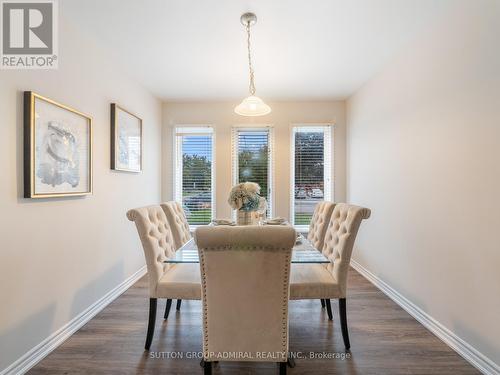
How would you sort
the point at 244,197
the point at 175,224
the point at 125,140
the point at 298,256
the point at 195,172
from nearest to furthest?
the point at 298,256, the point at 244,197, the point at 175,224, the point at 125,140, the point at 195,172

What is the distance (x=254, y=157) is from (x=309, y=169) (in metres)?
0.87

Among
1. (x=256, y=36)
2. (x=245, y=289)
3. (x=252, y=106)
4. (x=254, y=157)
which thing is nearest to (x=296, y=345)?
(x=245, y=289)

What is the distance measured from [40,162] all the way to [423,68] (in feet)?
9.97

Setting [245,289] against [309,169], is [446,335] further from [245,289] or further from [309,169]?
[309,169]

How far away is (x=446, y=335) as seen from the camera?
1.96m

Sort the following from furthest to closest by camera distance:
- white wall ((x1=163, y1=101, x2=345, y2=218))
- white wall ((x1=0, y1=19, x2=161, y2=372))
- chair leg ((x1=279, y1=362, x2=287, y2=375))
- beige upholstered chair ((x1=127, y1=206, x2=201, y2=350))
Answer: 1. white wall ((x1=163, y1=101, x2=345, y2=218))
2. beige upholstered chair ((x1=127, y1=206, x2=201, y2=350))
3. white wall ((x1=0, y1=19, x2=161, y2=372))
4. chair leg ((x1=279, y1=362, x2=287, y2=375))

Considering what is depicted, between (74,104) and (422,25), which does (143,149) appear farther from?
(422,25)

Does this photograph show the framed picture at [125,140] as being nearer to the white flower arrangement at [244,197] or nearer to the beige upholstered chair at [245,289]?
the white flower arrangement at [244,197]

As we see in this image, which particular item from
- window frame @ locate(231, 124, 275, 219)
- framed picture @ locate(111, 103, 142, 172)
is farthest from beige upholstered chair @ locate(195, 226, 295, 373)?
window frame @ locate(231, 124, 275, 219)

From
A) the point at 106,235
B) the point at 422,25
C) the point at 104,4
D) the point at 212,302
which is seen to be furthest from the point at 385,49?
the point at 106,235

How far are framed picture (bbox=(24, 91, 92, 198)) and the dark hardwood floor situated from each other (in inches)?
44.5

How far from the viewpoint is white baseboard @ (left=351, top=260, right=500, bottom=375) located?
1.64 metres

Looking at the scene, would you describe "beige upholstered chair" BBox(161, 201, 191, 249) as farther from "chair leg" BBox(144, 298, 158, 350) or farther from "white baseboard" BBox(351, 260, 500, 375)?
"white baseboard" BBox(351, 260, 500, 375)

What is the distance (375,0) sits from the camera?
187 cm
